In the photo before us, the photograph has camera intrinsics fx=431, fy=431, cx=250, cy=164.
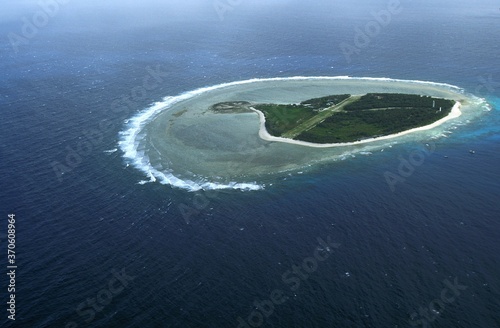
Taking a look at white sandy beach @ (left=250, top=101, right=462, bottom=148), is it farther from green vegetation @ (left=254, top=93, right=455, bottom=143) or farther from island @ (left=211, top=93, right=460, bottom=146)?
green vegetation @ (left=254, top=93, right=455, bottom=143)

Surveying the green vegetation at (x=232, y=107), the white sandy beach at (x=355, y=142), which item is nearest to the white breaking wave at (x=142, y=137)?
the green vegetation at (x=232, y=107)

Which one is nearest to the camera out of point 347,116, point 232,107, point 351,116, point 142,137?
point 142,137

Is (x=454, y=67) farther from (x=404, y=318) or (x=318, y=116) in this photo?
(x=404, y=318)

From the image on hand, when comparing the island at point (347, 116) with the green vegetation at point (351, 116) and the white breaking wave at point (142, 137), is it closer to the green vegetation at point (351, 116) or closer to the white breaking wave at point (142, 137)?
the green vegetation at point (351, 116)

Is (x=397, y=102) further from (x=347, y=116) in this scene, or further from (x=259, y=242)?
(x=259, y=242)

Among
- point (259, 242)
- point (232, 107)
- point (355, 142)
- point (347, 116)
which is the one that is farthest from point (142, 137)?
point (347, 116)

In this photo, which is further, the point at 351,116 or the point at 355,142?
the point at 351,116

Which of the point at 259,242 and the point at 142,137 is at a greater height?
the point at 259,242
